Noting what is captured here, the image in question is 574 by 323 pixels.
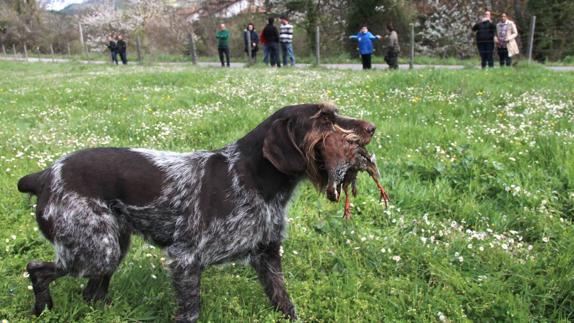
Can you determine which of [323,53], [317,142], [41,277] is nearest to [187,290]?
[41,277]

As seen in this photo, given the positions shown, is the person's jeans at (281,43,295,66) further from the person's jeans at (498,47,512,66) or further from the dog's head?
the dog's head

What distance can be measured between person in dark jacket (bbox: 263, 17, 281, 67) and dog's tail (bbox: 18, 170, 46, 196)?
20.4 metres

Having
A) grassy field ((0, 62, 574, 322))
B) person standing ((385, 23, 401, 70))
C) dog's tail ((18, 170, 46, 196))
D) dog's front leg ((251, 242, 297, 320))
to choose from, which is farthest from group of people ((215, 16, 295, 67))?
dog's front leg ((251, 242, 297, 320))

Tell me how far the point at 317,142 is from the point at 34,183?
2274mm

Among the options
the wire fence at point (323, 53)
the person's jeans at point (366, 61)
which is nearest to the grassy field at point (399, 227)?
the person's jeans at point (366, 61)

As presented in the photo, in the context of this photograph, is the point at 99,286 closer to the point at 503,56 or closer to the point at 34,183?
the point at 34,183

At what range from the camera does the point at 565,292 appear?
11.9 feet

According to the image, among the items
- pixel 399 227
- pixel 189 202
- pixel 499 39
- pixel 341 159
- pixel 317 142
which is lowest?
pixel 399 227

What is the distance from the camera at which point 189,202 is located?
3.54 metres

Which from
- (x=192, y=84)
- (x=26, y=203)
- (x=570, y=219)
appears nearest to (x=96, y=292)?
(x=26, y=203)

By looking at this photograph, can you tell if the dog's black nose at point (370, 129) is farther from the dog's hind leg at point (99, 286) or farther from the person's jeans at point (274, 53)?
the person's jeans at point (274, 53)

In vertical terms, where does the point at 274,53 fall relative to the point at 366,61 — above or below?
above

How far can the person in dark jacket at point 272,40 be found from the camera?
75.8 ft

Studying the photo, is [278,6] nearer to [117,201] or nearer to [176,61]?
[176,61]
